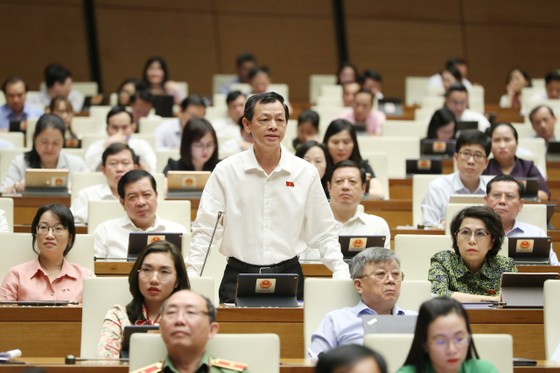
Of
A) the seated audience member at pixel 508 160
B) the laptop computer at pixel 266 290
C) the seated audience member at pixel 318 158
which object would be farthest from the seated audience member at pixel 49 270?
the seated audience member at pixel 508 160

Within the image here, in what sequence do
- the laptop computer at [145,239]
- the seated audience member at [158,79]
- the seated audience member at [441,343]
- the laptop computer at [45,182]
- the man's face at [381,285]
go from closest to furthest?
the seated audience member at [441,343]
the man's face at [381,285]
the laptop computer at [145,239]
the laptop computer at [45,182]
the seated audience member at [158,79]

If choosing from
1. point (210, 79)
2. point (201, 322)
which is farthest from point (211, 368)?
point (210, 79)

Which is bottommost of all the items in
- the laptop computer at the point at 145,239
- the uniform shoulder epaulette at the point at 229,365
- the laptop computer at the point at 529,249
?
the uniform shoulder epaulette at the point at 229,365

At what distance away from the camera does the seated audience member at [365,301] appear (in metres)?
4.41

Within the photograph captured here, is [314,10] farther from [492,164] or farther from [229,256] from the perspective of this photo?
[229,256]

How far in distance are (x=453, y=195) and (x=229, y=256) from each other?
6.93ft

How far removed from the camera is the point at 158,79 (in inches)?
441

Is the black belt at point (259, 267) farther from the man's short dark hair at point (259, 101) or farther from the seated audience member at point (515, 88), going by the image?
the seated audience member at point (515, 88)

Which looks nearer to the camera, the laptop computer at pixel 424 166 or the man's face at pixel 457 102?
the laptop computer at pixel 424 166

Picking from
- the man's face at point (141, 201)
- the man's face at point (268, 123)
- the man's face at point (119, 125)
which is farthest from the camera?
the man's face at point (119, 125)

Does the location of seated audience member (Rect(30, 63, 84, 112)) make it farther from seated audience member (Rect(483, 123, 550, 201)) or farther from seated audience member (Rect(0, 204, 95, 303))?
seated audience member (Rect(0, 204, 95, 303))

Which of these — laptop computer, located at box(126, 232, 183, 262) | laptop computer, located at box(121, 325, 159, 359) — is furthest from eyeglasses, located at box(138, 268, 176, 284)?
laptop computer, located at box(126, 232, 183, 262)

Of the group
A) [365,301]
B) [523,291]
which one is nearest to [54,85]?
[523,291]

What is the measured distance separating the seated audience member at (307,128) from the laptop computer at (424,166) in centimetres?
90
